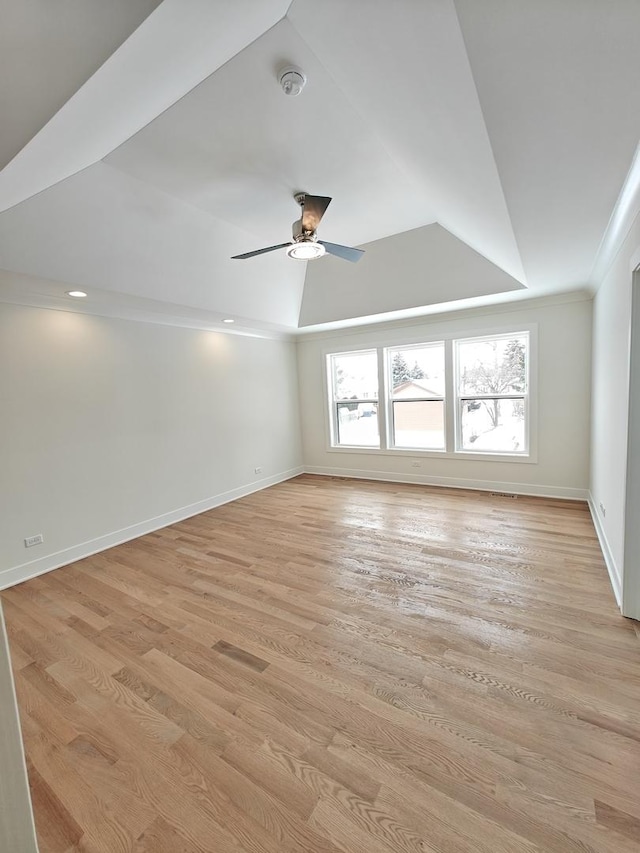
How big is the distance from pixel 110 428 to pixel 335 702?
134 inches

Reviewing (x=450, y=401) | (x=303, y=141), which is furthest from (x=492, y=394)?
(x=303, y=141)

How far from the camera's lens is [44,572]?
3270 mm

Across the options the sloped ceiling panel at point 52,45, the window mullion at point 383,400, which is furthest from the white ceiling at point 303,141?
the window mullion at point 383,400

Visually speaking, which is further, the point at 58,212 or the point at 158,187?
the point at 158,187

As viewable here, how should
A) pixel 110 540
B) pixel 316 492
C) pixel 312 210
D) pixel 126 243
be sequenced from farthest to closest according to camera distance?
pixel 316 492 < pixel 110 540 < pixel 126 243 < pixel 312 210

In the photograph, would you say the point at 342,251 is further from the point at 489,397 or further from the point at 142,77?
the point at 489,397

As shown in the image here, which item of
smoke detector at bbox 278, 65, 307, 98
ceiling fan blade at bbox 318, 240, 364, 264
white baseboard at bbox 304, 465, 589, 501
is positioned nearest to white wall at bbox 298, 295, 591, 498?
white baseboard at bbox 304, 465, 589, 501

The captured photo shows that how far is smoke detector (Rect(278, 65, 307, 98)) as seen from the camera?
5.89 ft

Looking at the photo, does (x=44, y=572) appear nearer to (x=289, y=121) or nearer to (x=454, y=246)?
(x=289, y=121)

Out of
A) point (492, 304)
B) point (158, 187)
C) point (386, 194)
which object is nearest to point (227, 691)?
point (158, 187)

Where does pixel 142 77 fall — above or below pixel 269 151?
below

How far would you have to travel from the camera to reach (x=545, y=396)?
4.46 m

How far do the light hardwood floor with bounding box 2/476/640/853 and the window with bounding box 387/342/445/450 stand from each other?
243 centimetres

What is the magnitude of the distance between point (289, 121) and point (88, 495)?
369 centimetres
